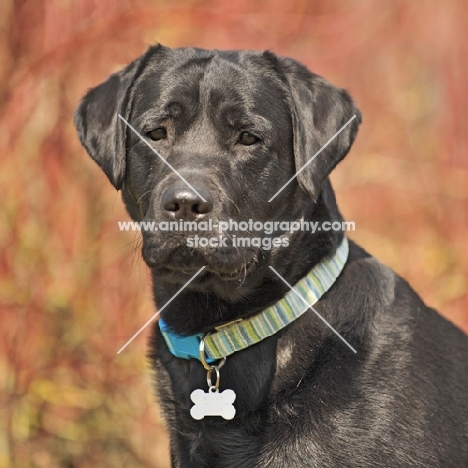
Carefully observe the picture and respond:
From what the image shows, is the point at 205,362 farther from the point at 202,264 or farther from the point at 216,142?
the point at 216,142

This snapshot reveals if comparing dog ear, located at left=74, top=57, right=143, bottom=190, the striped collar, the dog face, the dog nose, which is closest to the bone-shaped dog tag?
the striped collar

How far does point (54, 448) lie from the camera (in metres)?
4.71

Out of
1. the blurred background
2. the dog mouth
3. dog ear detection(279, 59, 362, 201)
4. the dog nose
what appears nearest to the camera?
the dog nose

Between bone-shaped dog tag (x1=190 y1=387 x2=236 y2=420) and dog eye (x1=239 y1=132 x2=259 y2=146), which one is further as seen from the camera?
dog eye (x1=239 y1=132 x2=259 y2=146)

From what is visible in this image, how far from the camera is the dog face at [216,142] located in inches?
121

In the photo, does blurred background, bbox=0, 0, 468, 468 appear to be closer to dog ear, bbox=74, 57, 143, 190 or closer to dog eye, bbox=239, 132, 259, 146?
dog ear, bbox=74, 57, 143, 190

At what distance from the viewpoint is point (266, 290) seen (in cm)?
322

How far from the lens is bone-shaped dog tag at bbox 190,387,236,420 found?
118 inches

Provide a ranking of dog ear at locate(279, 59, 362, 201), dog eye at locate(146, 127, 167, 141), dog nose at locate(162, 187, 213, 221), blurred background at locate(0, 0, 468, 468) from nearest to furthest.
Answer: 1. dog nose at locate(162, 187, 213, 221)
2. dog ear at locate(279, 59, 362, 201)
3. dog eye at locate(146, 127, 167, 141)
4. blurred background at locate(0, 0, 468, 468)

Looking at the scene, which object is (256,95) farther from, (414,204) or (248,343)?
(414,204)

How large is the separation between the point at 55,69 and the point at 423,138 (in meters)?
4.03

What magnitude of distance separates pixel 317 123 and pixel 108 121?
90 cm

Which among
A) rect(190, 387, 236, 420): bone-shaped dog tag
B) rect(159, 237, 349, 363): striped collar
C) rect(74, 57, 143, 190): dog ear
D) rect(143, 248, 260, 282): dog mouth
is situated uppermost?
rect(74, 57, 143, 190): dog ear

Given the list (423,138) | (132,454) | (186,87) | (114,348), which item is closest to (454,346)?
(186,87)
